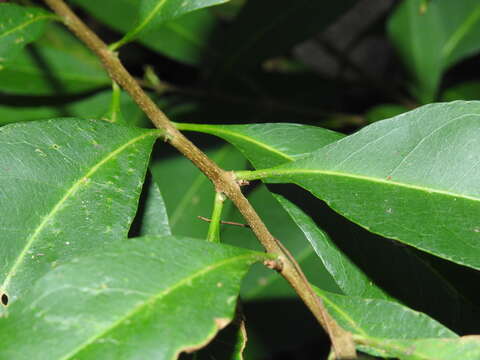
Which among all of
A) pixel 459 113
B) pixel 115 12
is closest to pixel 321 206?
pixel 459 113

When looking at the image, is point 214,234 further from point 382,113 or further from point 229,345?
point 382,113

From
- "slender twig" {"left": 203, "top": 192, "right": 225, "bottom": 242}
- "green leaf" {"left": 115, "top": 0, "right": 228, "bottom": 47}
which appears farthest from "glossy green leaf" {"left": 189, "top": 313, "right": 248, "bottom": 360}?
"green leaf" {"left": 115, "top": 0, "right": 228, "bottom": 47}

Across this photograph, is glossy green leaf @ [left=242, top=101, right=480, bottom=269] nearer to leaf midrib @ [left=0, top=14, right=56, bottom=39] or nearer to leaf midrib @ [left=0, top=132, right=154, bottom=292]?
leaf midrib @ [left=0, top=132, right=154, bottom=292]

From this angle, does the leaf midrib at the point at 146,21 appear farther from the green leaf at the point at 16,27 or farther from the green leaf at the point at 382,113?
the green leaf at the point at 382,113

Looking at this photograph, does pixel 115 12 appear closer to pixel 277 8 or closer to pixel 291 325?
pixel 277 8

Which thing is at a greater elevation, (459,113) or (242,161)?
(242,161)
